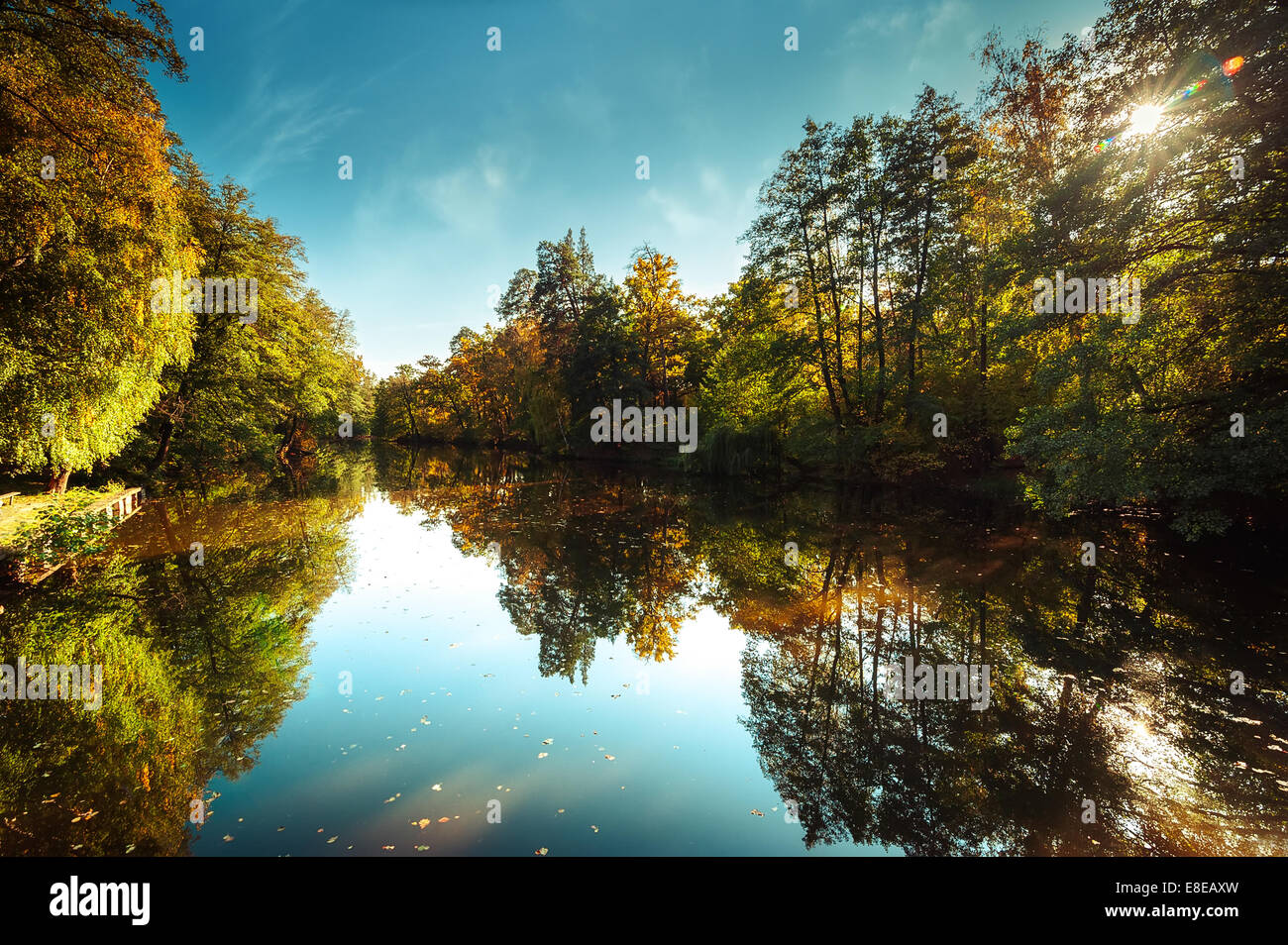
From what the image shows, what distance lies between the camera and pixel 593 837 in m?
4.29

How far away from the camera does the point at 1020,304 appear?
Answer: 14.3m

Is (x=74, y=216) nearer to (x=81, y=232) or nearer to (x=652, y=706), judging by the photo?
(x=81, y=232)

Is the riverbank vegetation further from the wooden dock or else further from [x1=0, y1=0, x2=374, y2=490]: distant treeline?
the wooden dock

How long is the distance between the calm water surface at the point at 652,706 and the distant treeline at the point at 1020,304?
365 centimetres

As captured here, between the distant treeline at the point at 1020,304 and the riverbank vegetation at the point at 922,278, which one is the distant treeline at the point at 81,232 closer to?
the riverbank vegetation at the point at 922,278

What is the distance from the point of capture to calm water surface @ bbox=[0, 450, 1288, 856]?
440 cm

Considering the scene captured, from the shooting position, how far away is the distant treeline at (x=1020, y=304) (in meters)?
9.72

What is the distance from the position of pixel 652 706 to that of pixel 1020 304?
15495mm

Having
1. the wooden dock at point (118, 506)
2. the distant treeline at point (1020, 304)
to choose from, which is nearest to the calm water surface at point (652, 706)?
the wooden dock at point (118, 506)

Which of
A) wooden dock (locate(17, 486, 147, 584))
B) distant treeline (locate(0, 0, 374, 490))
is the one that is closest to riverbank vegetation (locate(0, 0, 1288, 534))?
distant treeline (locate(0, 0, 374, 490))

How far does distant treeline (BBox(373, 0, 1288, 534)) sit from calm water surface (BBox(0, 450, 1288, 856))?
3.65 meters
